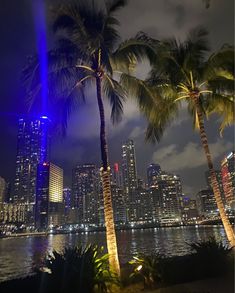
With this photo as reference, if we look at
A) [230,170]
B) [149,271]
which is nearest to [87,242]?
[230,170]

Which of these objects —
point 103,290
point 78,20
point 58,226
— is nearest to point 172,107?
point 78,20

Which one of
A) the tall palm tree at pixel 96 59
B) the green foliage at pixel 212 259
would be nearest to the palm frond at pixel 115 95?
the tall palm tree at pixel 96 59

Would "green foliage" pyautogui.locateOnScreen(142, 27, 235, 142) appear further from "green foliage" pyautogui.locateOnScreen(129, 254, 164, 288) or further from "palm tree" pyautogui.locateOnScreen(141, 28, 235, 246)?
"green foliage" pyautogui.locateOnScreen(129, 254, 164, 288)

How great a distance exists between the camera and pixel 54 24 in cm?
991

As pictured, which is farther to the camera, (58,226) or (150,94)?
(58,226)

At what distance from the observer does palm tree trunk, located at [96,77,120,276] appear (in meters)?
8.71

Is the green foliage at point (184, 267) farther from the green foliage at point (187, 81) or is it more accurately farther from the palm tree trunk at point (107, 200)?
the green foliage at point (187, 81)

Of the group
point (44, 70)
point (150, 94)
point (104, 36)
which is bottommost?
point (150, 94)

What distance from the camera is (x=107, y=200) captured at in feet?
30.5

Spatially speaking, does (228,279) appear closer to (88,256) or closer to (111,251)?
(111,251)

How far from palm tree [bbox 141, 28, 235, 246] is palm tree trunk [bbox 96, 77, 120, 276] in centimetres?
225

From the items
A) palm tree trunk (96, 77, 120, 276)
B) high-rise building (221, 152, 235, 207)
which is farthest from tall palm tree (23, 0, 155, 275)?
high-rise building (221, 152, 235, 207)

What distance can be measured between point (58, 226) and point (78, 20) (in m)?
171

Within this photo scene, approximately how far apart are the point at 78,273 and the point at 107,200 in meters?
2.45
